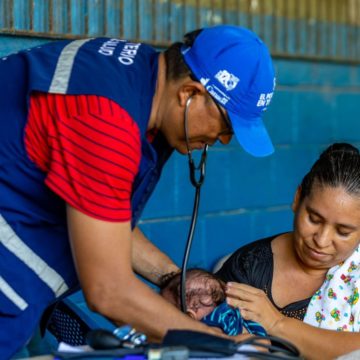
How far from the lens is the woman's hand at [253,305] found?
212 cm

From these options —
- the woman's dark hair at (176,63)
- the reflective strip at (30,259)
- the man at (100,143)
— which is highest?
the woman's dark hair at (176,63)

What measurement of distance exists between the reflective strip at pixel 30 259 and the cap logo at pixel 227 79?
0.61 m

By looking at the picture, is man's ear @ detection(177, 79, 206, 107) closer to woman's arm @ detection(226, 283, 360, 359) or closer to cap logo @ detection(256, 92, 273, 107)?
cap logo @ detection(256, 92, 273, 107)

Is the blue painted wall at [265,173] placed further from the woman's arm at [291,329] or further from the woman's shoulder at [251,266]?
the woman's arm at [291,329]

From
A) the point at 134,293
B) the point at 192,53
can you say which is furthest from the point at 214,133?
the point at 134,293

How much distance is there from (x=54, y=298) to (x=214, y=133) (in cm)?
58

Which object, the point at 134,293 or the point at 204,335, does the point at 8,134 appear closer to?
the point at 134,293

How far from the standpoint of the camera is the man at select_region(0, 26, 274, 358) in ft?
5.48

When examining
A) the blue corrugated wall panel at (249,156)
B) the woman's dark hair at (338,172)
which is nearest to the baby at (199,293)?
the woman's dark hair at (338,172)

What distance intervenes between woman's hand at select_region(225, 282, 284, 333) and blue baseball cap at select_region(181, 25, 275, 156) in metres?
0.46

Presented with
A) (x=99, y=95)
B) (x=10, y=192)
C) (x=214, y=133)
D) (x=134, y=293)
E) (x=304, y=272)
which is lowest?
(x=304, y=272)

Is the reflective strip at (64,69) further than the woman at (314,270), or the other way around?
the woman at (314,270)

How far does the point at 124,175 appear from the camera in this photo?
1.69 m

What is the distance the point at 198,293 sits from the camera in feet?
7.16
